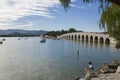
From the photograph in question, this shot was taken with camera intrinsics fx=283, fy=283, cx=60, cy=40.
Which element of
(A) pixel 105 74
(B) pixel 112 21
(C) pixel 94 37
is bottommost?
(C) pixel 94 37

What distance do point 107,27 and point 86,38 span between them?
150 metres

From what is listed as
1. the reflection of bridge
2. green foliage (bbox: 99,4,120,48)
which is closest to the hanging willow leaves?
green foliage (bbox: 99,4,120,48)

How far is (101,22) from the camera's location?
30.5 m

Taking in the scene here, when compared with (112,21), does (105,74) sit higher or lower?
lower

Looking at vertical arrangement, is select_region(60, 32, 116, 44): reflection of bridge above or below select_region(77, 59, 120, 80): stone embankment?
below

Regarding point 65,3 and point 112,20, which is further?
point 112,20

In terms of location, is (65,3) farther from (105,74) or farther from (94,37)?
(94,37)

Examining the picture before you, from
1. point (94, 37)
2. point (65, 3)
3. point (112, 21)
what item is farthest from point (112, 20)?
point (94, 37)

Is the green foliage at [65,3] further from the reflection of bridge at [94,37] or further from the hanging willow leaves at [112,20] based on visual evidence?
the reflection of bridge at [94,37]

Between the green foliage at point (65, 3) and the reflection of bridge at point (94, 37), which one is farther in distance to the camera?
the reflection of bridge at point (94, 37)

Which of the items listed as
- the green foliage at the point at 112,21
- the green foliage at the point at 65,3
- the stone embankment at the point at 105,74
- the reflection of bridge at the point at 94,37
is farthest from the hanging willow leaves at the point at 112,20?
the reflection of bridge at the point at 94,37

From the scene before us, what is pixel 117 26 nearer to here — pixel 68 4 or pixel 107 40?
pixel 68 4

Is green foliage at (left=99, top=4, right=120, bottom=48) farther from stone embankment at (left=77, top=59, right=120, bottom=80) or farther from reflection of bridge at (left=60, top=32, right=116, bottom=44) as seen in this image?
reflection of bridge at (left=60, top=32, right=116, bottom=44)

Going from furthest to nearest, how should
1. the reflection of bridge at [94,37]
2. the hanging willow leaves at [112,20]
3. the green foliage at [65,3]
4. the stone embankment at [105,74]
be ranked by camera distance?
the reflection of bridge at [94,37]
the hanging willow leaves at [112,20]
the stone embankment at [105,74]
the green foliage at [65,3]
